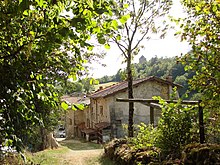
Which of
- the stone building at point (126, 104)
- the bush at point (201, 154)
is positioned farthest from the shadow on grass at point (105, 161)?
the stone building at point (126, 104)

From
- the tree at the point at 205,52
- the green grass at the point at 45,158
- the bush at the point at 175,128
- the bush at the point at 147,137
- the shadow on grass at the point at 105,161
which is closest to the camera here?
the tree at the point at 205,52

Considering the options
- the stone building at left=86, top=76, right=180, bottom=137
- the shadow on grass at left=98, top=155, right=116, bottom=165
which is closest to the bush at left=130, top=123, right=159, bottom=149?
the shadow on grass at left=98, top=155, right=116, bottom=165

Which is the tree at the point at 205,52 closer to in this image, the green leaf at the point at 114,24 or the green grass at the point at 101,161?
the green leaf at the point at 114,24

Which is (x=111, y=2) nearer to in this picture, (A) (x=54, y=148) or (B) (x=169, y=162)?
(B) (x=169, y=162)

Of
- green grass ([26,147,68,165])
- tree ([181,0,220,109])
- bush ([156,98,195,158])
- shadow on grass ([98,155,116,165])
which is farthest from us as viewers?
green grass ([26,147,68,165])

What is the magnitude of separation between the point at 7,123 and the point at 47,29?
887 mm

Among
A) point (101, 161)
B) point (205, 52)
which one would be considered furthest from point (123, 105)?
point (205, 52)

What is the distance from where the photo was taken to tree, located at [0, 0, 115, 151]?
2.24m

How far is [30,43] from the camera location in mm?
2422

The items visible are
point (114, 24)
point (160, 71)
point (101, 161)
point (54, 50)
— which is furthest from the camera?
point (160, 71)

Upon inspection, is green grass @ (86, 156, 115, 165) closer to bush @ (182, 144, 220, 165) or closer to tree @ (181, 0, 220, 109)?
bush @ (182, 144, 220, 165)

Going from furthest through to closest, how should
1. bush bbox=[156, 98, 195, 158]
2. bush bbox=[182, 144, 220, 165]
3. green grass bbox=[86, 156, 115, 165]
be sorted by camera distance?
green grass bbox=[86, 156, 115, 165]
bush bbox=[156, 98, 195, 158]
bush bbox=[182, 144, 220, 165]

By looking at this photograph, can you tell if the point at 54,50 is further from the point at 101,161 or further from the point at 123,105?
the point at 123,105

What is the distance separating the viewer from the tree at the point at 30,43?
7.36 feet
